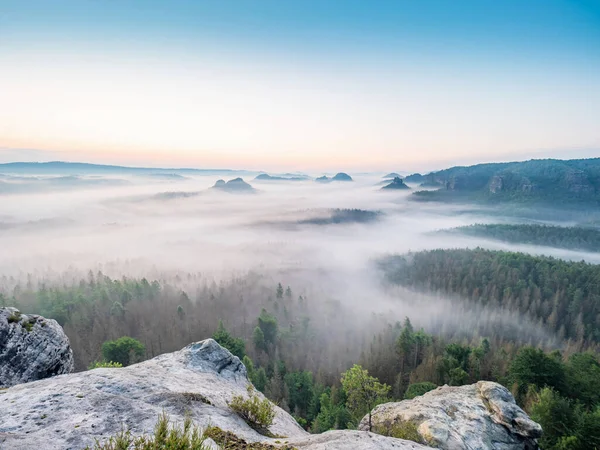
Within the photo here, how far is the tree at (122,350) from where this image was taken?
276 feet

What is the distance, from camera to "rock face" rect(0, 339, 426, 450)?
515 inches

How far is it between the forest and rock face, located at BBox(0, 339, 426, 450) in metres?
29.8

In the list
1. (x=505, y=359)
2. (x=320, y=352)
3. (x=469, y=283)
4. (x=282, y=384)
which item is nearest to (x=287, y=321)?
(x=320, y=352)

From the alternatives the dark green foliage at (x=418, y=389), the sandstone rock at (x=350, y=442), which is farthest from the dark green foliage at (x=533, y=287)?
the sandstone rock at (x=350, y=442)

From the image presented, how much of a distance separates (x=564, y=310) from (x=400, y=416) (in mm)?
172865

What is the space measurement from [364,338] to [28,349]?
128 meters

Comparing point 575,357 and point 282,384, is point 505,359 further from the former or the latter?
point 282,384

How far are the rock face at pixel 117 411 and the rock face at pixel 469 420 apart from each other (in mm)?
9374

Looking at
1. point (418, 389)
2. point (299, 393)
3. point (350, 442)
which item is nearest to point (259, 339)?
point (299, 393)

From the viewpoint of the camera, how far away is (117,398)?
1587cm

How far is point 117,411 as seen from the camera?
14969mm

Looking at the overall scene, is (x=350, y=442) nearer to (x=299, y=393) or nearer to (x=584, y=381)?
(x=584, y=381)

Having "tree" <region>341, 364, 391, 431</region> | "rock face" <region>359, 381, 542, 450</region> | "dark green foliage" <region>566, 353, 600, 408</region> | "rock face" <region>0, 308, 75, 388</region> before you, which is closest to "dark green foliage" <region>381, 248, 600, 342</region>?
"dark green foliage" <region>566, 353, 600, 408</region>

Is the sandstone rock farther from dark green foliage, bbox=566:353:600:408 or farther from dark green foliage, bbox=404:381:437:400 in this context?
dark green foliage, bbox=566:353:600:408
